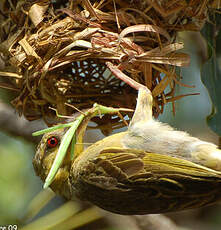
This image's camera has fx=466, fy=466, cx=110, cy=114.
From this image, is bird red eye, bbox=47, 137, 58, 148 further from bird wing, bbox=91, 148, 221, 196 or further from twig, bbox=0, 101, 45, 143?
twig, bbox=0, 101, 45, 143

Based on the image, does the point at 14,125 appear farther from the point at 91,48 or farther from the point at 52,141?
the point at 91,48

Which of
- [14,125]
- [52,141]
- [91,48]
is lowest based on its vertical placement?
[14,125]

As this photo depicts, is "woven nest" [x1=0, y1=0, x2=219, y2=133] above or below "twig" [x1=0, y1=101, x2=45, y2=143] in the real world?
above

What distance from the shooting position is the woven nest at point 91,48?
1457mm

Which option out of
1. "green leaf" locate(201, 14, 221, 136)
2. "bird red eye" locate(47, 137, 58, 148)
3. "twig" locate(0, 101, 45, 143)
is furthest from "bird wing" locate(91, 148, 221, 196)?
"twig" locate(0, 101, 45, 143)

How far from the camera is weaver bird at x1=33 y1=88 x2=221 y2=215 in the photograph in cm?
124

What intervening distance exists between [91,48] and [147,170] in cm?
43

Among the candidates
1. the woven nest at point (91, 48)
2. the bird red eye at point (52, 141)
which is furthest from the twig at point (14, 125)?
the bird red eye at point (52, 141)

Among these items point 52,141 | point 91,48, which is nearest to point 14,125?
point 52,141

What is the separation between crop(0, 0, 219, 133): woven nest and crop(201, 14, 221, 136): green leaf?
0.71ft

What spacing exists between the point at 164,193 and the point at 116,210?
7.6 inches

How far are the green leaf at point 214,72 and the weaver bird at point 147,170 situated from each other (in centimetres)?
43

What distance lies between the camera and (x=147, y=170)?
1282 millimetres

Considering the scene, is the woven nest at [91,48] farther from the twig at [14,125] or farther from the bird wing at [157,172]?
the twig at [14,125]
